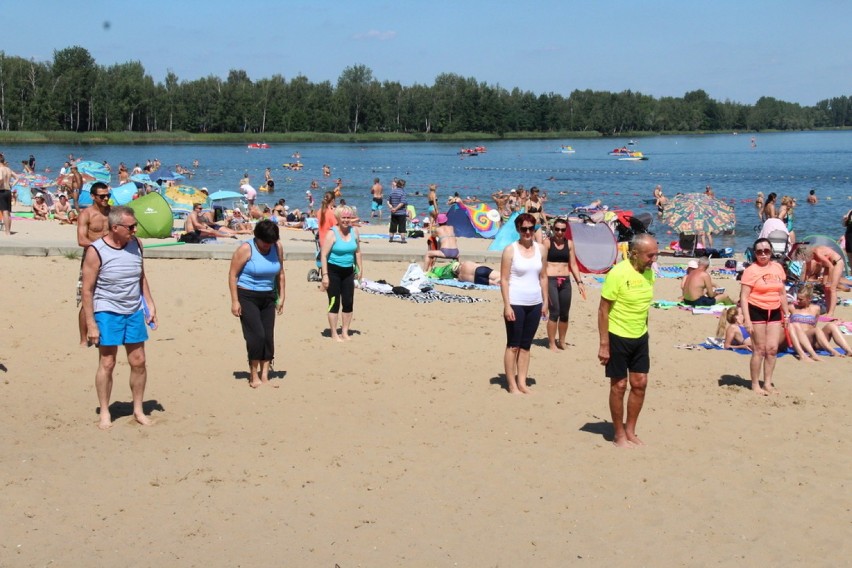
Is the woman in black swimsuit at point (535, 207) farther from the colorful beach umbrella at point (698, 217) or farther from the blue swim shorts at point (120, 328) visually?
the blue swim shorts at point (120, 328)

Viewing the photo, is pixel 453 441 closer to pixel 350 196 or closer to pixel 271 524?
pixel 271 524

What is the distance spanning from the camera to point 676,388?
8375 mm

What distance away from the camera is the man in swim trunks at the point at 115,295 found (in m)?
6.21

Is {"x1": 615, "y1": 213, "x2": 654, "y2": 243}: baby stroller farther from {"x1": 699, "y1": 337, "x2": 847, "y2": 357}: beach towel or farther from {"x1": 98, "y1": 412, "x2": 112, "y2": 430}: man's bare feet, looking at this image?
{"x1": 98, "y1": 412, "x2": 112, "y2": 430}: man's bare feet

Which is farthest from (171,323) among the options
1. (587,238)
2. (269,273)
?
(587,238)

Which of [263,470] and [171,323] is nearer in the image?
[263,470]

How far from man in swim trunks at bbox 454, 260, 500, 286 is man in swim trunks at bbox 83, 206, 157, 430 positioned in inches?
294

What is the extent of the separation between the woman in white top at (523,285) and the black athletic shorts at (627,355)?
1.33 m

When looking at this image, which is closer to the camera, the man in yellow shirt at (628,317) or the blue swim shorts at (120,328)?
the man in yellow shirt at (628,317)

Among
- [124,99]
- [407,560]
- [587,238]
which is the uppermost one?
[124,99]

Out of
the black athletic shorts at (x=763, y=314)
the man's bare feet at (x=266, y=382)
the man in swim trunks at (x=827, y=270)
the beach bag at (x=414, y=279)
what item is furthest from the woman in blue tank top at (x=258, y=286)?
the man in swim trunks at (x=827, y=270)

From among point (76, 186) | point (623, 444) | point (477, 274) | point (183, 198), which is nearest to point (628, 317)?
point (623, 444)

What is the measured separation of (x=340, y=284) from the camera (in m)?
9.41

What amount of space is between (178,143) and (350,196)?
234 ft
